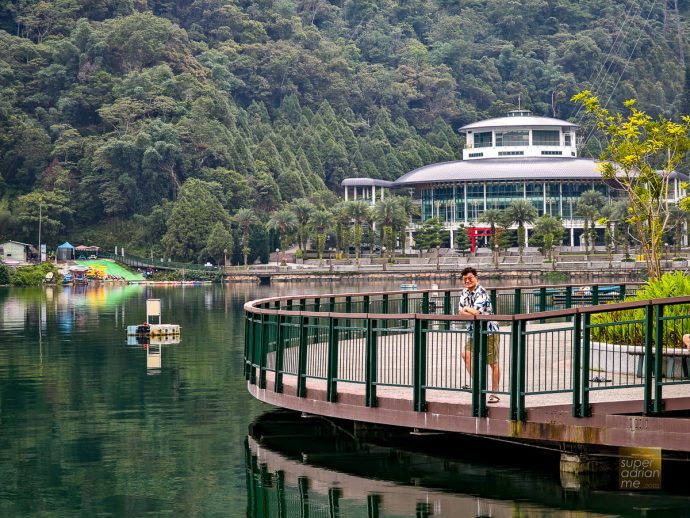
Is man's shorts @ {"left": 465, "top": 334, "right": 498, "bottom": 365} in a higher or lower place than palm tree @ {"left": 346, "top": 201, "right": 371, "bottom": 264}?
lower

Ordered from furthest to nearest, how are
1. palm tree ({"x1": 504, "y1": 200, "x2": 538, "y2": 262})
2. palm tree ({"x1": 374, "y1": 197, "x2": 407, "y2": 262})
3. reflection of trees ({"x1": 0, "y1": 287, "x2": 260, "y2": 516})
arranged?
1. palm tree ({"x1": 374, "y1": 197, "x2": 407, "y2": 262})
2. palm tree ({"x1": 504, "y1": 200, "x2": 538, "y2": 262})
3. reflection of trees ({"x1": 0, "y1": 287, "x2": 260, "y2": 516})

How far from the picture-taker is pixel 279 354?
29.8 m

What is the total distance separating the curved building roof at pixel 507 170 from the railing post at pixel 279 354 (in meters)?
154

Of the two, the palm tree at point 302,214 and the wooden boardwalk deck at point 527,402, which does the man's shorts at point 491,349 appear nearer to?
the wooden boardwalk deck at point 527,402

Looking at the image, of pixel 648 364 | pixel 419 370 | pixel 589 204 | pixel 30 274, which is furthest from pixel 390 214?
pixel 648 364

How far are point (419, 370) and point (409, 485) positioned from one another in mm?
2104

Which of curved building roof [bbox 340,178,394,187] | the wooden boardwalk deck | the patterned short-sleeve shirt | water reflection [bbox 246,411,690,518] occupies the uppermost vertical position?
curved building roof [bbox 340,178,394,187]

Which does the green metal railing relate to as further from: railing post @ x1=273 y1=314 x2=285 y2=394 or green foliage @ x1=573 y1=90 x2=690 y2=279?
green foliage @ x1=573 y1=90 x2=690 y2=279

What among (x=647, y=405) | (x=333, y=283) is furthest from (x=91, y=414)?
(x=333, y=283)

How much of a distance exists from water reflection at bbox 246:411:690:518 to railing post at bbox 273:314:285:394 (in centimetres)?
112

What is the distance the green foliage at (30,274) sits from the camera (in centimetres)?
13912

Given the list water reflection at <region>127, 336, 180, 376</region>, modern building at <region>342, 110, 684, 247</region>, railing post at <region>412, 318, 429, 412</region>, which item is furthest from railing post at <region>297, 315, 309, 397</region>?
modern building at <region>342, 110, 684, 247</region>

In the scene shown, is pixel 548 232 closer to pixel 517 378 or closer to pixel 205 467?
pixel 205 467

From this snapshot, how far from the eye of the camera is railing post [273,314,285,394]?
2934 centimetres
